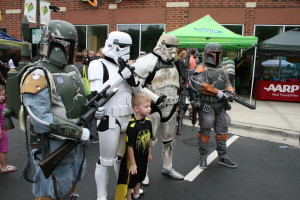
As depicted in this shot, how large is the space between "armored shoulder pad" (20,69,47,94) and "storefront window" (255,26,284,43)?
9.75 m

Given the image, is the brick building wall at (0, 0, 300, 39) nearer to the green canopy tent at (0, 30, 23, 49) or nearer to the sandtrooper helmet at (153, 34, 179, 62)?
the green canopy tent at (0, 30, 23, 49)

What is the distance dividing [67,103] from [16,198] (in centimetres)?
190

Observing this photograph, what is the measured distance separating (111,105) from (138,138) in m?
0.45

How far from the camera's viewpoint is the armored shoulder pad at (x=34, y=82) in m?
1.89

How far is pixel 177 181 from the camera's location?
3.74 meters

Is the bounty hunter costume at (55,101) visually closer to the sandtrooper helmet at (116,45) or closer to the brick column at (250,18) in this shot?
the sandtrooper helmet at (116,45)

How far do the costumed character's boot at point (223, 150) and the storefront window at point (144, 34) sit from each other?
7290 mm

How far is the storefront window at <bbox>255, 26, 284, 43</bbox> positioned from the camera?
9.80 meters

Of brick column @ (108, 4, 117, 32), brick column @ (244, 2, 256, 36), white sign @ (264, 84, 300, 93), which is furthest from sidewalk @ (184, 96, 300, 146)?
brick column @ (108, 4, 117, 32)

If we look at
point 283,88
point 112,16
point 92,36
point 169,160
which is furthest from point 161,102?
point 92,36

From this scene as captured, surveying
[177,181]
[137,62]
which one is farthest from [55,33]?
[177,181]

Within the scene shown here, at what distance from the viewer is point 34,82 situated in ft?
6.25

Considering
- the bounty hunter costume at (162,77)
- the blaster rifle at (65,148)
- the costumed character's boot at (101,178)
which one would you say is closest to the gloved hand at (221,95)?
the bounty hunter costume at (162,77)

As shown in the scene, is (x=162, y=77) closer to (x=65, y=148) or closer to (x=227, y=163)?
(x=65, y=148)
